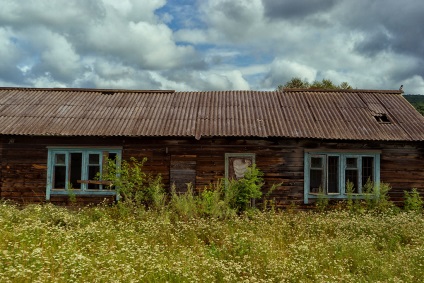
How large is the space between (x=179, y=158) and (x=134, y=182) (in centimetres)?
184

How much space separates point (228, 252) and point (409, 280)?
3483mm

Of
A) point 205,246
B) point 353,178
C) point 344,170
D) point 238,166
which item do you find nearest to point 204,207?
point 238,166

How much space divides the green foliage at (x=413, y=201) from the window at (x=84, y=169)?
34.9ft

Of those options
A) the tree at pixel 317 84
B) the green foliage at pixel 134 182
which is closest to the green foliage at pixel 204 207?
the green foliage at pixel 134 182

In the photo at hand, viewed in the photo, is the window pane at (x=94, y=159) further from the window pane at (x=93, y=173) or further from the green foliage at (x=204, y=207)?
the green foliage at (x=204, y=207)

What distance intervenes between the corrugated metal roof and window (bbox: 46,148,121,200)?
Result: 789 mm

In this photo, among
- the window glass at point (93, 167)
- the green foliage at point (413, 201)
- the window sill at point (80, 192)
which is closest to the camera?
the green foliage at point (413, 201)

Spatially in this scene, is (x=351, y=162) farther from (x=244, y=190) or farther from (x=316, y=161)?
(x=244, y=190)

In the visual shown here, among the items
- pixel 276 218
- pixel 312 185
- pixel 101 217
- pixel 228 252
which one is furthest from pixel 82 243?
pixel 312 185

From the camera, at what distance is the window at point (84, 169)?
1292 cm

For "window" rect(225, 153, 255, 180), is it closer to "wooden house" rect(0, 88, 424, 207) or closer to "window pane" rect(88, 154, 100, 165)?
"wooden house" rect(0, 88, 424, 207)

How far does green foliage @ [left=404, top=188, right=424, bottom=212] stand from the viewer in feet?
41.5

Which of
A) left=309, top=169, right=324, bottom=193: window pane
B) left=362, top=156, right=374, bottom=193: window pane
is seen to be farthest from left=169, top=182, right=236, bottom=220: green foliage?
left=362, top=156, right=374, bottom=193: window pane

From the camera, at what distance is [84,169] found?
13070 mm
